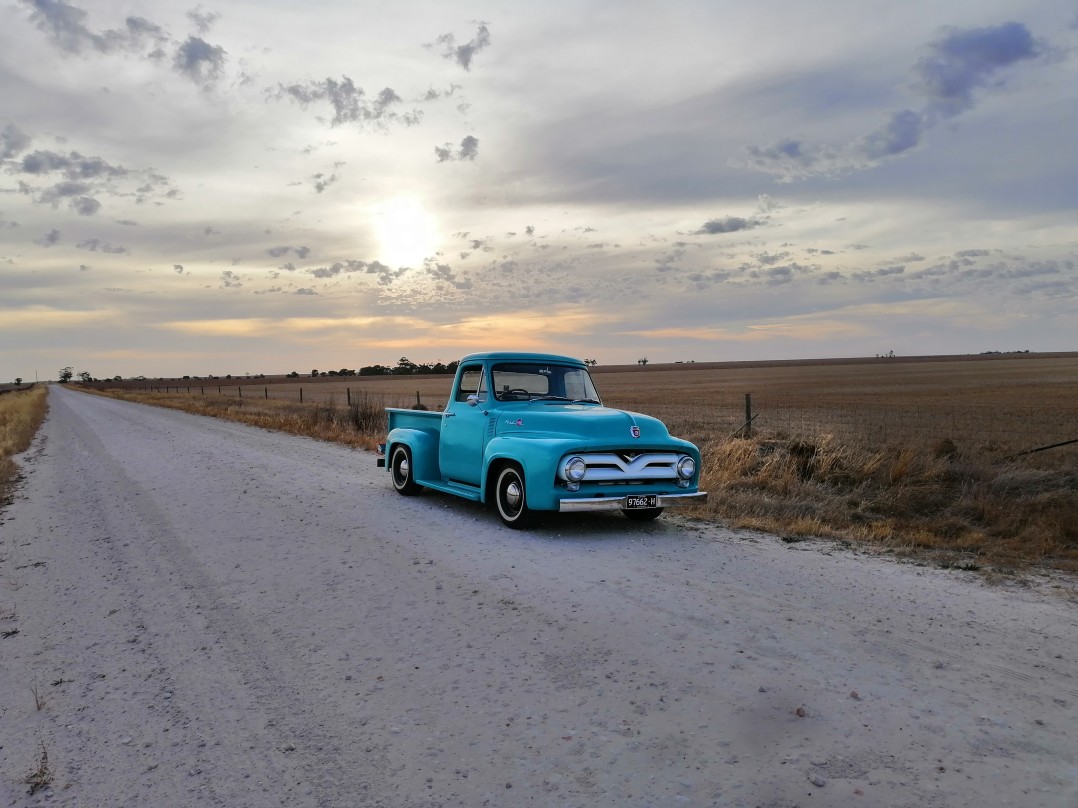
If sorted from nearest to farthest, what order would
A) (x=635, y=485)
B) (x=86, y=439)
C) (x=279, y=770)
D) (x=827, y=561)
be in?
(x=279, y=770), (x=827, y=561), (x=635, y=485), (x=86, y=439)

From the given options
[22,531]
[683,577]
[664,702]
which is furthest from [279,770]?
[22,531]

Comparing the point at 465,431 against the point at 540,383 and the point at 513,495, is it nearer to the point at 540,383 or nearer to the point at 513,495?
the point at 540,383

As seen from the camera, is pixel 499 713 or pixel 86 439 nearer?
pixel 499 713

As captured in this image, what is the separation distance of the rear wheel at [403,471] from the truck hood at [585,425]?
2.29m

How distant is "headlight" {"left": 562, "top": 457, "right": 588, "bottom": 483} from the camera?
25.1 feet

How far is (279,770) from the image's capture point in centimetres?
340

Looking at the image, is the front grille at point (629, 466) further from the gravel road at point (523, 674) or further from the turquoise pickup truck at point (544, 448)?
the gravel road at point (523, 674)

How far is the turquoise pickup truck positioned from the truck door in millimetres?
12

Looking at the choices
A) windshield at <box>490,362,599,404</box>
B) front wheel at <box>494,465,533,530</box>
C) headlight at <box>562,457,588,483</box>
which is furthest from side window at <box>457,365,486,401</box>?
headlight at <box>562,457,588,483</box>

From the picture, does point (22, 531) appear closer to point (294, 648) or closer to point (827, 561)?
point (294, 648)

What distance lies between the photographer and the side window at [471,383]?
9271mm

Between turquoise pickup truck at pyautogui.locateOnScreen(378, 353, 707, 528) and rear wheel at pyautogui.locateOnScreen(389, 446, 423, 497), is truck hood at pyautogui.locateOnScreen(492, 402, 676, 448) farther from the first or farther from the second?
rear wheel at pyautogui.locateOnScreen(389, 446, 423, 497)

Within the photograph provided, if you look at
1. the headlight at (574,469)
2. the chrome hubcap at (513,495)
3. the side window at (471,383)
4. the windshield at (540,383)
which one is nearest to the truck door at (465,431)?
the side window at (471,383)

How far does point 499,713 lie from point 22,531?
301 inches
